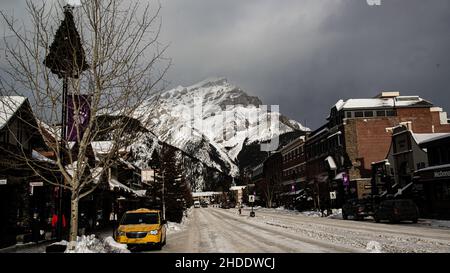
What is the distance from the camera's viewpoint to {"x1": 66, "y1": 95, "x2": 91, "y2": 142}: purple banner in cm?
1185

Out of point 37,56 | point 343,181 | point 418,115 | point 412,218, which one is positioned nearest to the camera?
point 37,56

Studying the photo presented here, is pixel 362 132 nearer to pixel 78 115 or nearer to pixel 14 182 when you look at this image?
pixel 14 182

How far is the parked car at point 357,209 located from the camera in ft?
127

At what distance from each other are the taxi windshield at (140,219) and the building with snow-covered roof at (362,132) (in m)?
44.0

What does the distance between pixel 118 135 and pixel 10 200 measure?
11457mm

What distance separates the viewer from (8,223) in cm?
1973

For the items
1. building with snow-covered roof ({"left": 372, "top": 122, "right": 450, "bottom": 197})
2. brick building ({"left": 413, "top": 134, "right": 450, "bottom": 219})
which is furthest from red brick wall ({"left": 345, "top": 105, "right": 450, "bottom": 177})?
brick building ({"left": 413, "top": 134, "right": 450, "bottom": 219})

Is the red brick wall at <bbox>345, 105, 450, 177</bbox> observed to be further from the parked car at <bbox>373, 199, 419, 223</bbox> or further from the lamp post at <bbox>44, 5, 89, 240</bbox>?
the lamp post at <bbox>44, 5, 89, 240</bbox>

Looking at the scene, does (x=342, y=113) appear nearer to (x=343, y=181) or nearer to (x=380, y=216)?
(x=343, y=181)

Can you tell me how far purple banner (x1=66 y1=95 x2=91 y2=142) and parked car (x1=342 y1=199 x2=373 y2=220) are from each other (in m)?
32.2

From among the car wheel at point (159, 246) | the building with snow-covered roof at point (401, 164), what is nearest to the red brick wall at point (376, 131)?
the building with snow-covered roof at point (401, 164)

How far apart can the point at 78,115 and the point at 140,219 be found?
748 centimetres

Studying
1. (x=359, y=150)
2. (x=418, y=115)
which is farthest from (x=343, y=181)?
(x=418, y=115)

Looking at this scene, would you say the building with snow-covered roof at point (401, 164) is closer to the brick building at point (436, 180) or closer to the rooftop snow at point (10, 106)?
the brick building at point (436, 180)
